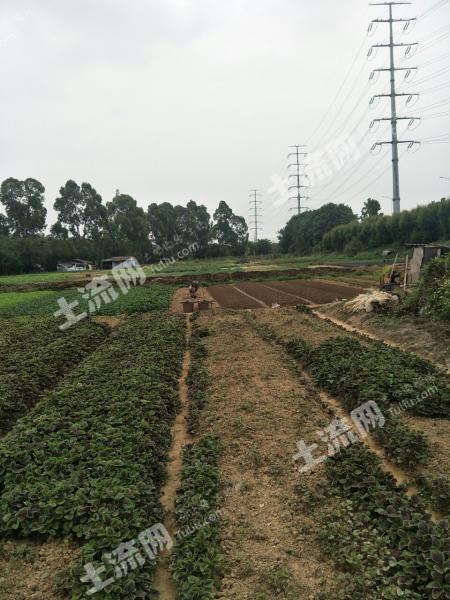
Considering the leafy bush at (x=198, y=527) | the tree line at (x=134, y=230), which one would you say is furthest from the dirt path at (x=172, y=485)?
the tree line at (x=134, y=230)

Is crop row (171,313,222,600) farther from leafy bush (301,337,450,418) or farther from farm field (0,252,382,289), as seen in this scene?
farm field (0,252,382,289)

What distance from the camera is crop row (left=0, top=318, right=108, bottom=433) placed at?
881 centimetres

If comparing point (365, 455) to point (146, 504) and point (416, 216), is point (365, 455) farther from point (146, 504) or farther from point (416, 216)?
point (416, 216)

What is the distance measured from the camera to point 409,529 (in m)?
4.20

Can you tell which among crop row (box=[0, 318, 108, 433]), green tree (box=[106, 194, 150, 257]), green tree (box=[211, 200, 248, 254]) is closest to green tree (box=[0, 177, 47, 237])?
green tree (box=[106, 194, 150, 257])

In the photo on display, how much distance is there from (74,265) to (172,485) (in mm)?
69404

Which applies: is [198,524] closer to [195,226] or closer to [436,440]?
[436,440]

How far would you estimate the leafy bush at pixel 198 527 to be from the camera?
384cm

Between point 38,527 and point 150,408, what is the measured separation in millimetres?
3024

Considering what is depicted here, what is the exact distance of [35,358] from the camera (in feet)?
38.4

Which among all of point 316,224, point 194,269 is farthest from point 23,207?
point 316,224

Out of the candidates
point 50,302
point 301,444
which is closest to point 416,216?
point 50,302

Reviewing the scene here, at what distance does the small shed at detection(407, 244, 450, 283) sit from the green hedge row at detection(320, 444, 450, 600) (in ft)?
57.1

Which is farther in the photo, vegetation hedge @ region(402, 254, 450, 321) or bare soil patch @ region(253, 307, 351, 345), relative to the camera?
bare soil patch @ region(253, 307, 351, 345)
